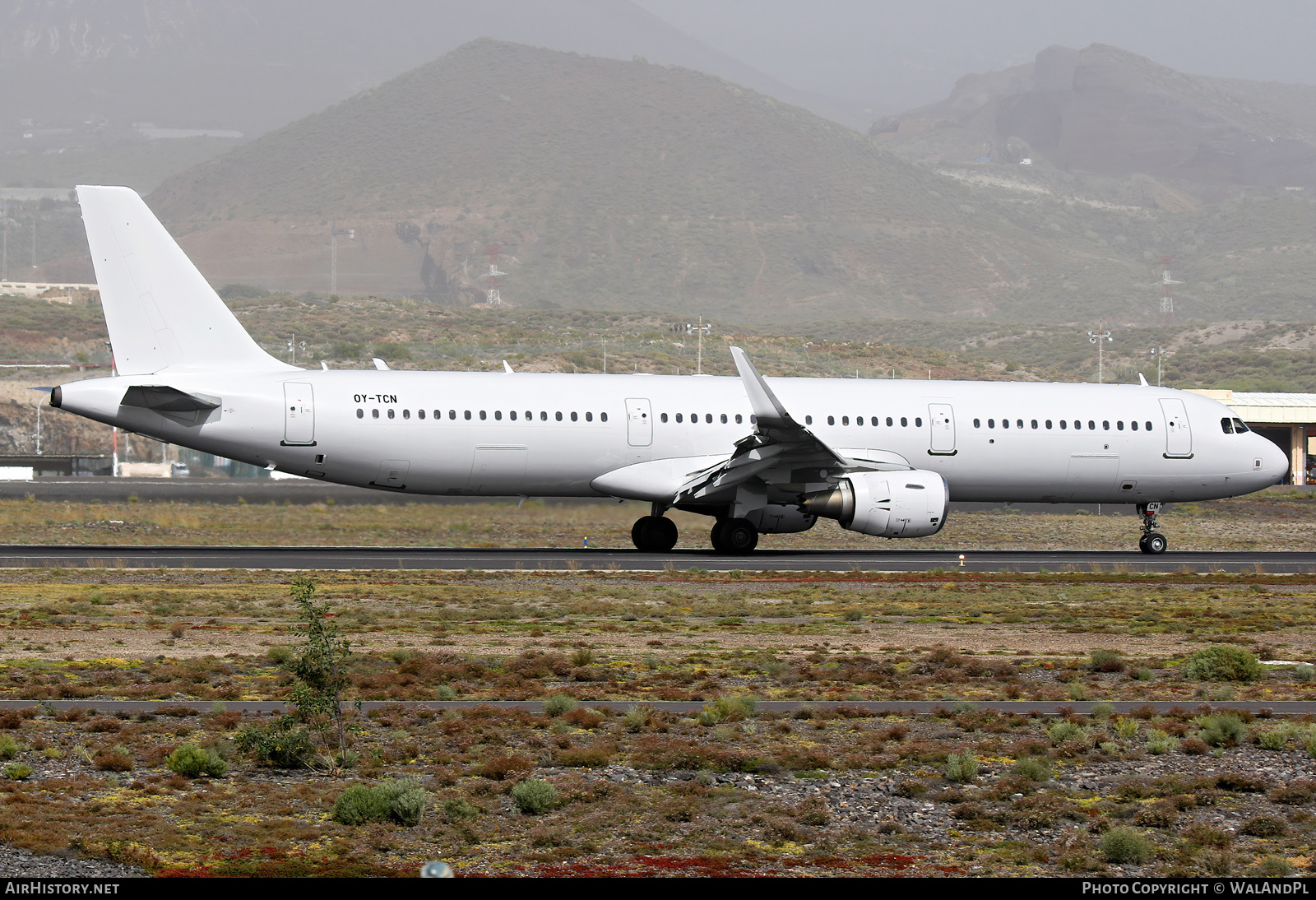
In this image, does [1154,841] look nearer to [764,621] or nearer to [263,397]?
[764,621]

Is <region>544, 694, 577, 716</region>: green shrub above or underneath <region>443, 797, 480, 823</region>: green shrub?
above

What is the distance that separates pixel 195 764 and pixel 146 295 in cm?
2035

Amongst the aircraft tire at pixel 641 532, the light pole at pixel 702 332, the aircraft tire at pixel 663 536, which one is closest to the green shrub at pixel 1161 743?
the aircraft tire at pixel 663 536

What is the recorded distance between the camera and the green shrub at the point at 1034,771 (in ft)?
36.9

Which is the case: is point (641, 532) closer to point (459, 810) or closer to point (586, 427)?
point (586, 427)

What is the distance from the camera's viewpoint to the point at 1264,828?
32.5 feet

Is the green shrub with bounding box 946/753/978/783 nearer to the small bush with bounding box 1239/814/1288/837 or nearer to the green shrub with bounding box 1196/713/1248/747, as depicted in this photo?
the small bush with bounding box 1239/814/1288/837

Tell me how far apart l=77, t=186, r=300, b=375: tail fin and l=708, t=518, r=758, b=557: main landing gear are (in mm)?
9923

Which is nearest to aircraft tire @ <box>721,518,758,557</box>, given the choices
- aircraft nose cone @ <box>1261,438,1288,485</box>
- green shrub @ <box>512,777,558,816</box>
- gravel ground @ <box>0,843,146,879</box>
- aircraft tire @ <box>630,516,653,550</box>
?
aircraft tire @ <box>630,516,653,550</box>

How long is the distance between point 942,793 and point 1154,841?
1599 millimetres

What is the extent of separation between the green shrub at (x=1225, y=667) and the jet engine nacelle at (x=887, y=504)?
12.2 metres

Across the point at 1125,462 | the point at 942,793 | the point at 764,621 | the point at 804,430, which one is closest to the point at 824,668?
the point at 764,621

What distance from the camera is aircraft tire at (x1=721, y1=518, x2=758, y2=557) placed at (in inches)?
1233
